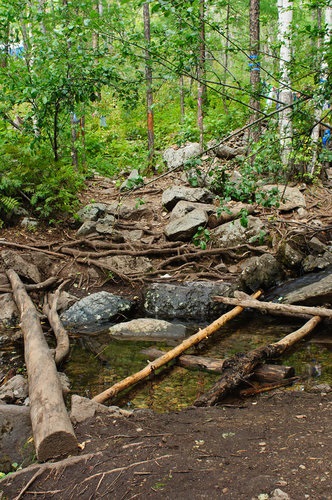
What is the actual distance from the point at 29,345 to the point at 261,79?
444 centimetres

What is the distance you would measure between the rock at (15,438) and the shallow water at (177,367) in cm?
148

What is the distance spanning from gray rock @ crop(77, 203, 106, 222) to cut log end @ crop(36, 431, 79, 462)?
8388 mm

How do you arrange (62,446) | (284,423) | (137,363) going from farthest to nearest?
(137,363)
(284,423)
(62,446)

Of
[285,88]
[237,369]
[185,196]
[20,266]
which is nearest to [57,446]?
[237,369]

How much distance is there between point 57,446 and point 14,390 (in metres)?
2.05

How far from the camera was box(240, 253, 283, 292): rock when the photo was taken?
369 inches

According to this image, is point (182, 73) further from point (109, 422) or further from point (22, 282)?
point (22, 282)

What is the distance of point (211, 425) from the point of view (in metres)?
4.30

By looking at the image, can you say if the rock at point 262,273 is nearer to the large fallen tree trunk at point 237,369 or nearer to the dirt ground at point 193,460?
the large fallen tree trunk at point 237,369

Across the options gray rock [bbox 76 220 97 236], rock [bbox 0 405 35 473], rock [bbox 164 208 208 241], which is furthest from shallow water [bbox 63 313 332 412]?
gray rock [bbox 76 220 97 236]

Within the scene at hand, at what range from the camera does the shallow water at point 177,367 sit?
5856 millimetres

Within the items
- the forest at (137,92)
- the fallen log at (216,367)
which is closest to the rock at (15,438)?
the fallen log at (216,367)

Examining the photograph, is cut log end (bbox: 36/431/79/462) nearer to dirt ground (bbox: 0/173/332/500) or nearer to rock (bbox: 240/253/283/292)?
dirt ground (bbox: 0/173/332/500)

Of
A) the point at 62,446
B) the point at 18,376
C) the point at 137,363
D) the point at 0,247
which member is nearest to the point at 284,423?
the point at 62,446
